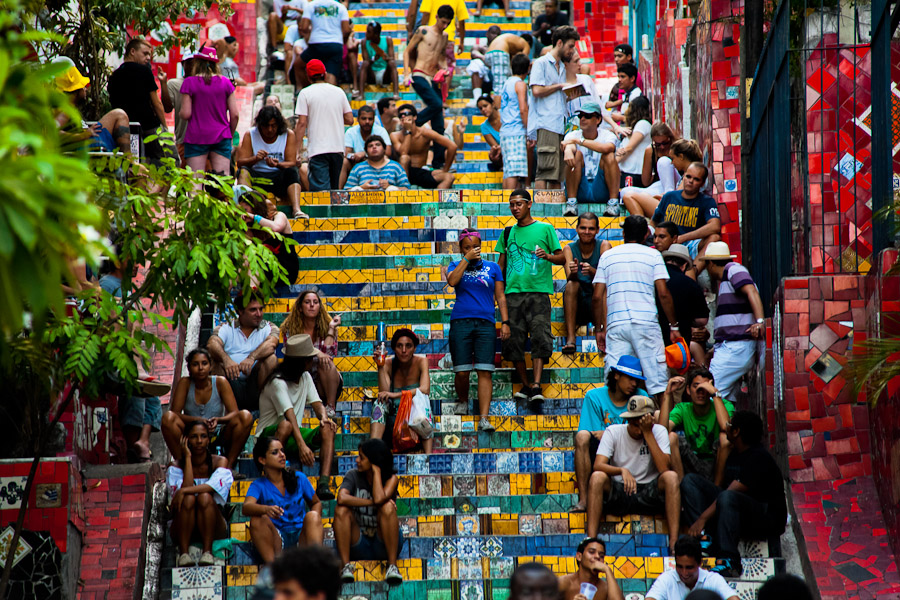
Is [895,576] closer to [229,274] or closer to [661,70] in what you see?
[229,274]

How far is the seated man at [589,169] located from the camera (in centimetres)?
1521

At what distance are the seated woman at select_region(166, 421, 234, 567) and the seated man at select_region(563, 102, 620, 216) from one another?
583 cm

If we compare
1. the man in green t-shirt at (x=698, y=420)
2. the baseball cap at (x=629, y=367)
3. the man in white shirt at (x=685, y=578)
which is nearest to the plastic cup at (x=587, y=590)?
the man in white shirt at (x=685, y=578)

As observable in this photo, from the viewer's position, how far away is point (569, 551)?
10.4 metres

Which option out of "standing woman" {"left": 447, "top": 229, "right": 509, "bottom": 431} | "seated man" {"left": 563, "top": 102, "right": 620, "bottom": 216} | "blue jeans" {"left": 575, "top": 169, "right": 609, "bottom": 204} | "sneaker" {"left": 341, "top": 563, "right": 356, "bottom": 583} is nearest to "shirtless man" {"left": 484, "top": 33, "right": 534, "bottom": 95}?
"seated man" {"left": 563, "top": 102, "right": 620, "bottom": 216}

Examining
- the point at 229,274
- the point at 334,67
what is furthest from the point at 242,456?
the point at 334,67

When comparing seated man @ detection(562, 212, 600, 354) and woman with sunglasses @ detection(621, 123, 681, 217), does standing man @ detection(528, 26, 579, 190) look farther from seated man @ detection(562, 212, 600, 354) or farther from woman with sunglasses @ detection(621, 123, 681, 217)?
seated man @ detection(562, 212, 600, 354)

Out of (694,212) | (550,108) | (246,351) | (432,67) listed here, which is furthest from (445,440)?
(432,67)

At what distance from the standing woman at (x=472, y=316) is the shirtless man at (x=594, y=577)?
309cm

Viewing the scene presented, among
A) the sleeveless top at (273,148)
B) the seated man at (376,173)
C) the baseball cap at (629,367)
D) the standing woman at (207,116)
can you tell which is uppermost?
the standing woman at (207,116)

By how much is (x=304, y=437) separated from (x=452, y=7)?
34.9 ft

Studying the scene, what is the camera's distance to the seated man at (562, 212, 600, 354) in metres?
12.9

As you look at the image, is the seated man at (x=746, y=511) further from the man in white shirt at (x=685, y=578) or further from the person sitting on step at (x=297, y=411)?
the person sitting on step at (x=297, y=411)

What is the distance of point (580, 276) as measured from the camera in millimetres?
12961
